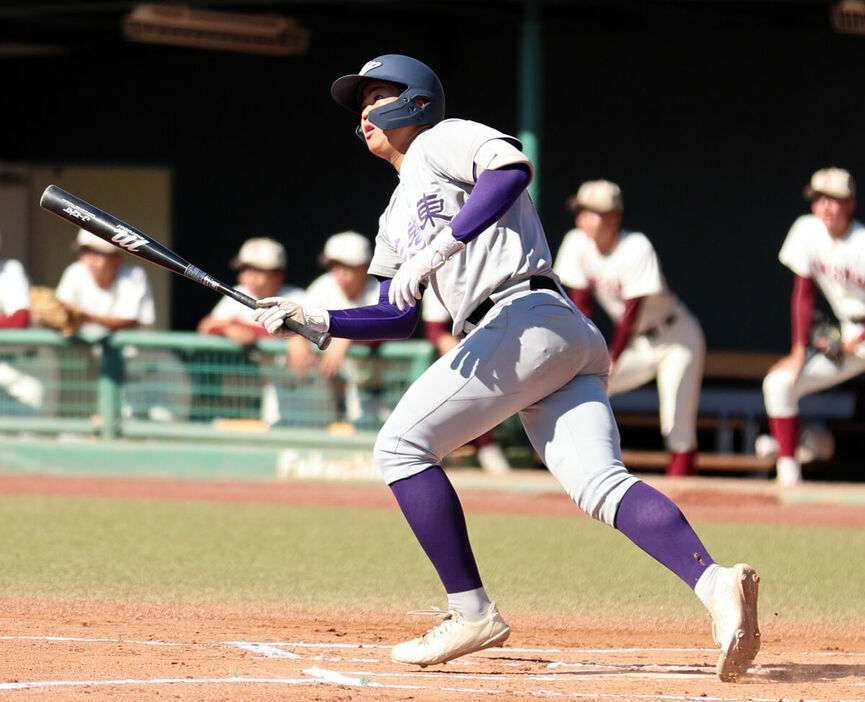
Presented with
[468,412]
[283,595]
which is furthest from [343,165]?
[468,412]

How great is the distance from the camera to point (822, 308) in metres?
10.9

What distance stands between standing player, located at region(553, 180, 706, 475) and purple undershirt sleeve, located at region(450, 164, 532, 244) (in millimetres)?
4729

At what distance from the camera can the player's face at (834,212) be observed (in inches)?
328

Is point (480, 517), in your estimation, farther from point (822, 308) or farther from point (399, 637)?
point (822, 308)

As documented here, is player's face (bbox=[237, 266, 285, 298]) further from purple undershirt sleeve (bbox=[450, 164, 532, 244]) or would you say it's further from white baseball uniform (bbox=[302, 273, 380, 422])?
purple undershirt sleeve (bbox=[450, 164, 532, 244])

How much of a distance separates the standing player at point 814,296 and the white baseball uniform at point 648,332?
1.49ft

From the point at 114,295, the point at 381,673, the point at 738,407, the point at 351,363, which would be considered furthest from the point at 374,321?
the point at 738,407

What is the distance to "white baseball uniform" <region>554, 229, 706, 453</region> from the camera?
8.62m

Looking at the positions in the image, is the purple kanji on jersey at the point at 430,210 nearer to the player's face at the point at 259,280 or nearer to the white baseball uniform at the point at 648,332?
the white baseball uniform at the point at 648,332

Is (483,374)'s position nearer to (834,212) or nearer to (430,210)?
(430,210)

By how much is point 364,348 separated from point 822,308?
3.80 metres

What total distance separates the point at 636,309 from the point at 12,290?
3.51 meters

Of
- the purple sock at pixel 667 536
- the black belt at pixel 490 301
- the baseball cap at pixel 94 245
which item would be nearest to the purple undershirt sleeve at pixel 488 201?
the black belt at pixel 490 301

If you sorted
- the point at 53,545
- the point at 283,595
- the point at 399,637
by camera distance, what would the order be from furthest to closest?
the point at 53,545 → the point at 283,595 → the point at 399,637
